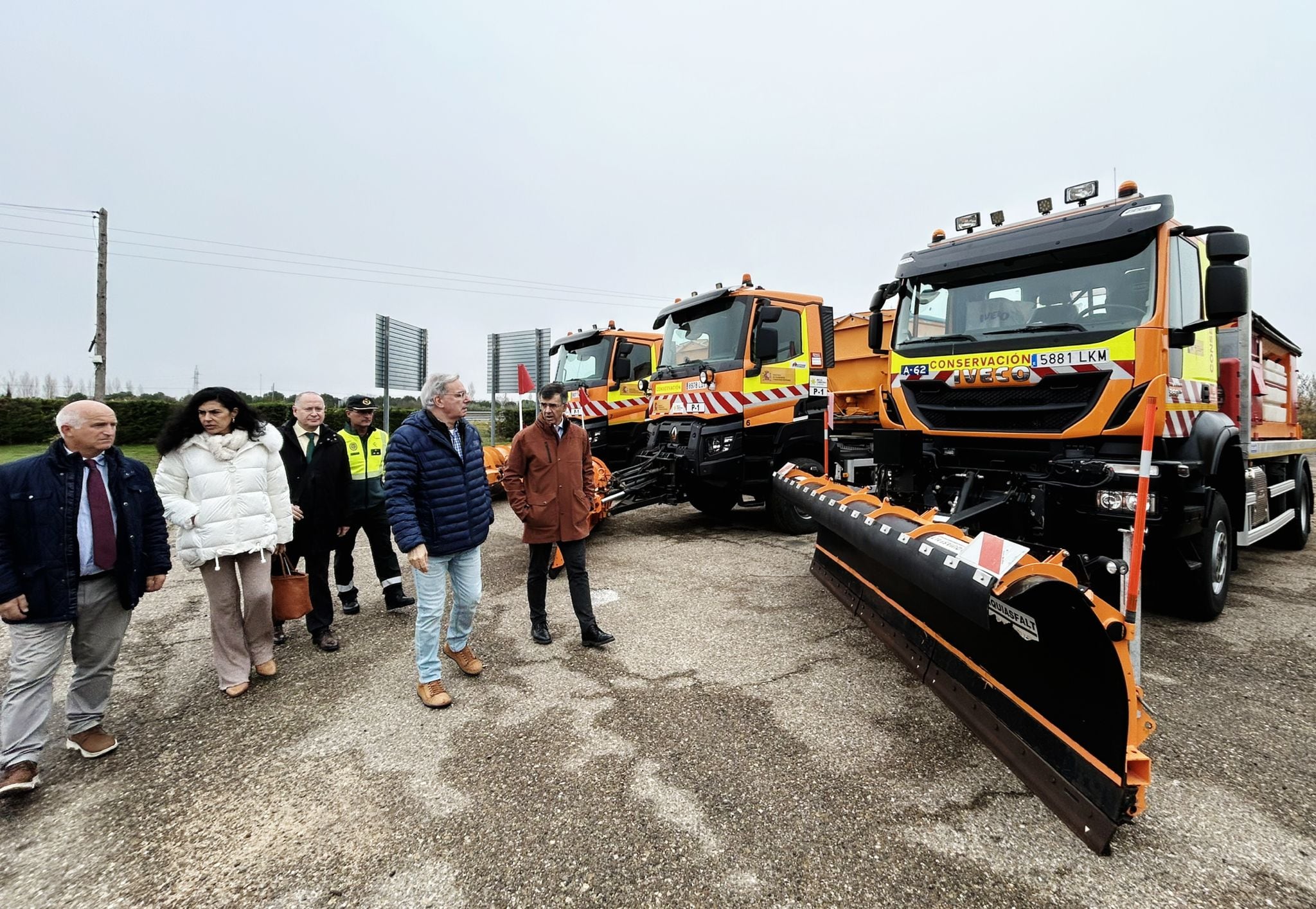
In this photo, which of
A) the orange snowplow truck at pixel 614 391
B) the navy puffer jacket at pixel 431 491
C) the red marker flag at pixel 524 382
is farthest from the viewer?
the red marker flag at pixel 524 382

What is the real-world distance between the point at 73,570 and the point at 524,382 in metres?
10.9

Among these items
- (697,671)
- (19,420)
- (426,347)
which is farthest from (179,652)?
(19,420)

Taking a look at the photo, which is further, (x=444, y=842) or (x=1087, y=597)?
(x=444, y=842)

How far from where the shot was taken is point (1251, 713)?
3033mm

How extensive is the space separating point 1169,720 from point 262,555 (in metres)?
4.86

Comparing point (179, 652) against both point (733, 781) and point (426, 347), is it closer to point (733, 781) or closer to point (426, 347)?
point (733, 781)

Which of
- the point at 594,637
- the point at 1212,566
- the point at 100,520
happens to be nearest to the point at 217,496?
the point at 100,520

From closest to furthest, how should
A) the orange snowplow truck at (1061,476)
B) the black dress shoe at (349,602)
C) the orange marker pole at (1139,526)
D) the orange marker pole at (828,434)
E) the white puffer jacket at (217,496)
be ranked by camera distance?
the orange snowplow truck at (1061,476), the orange marker pole at (1139,526), the white puffer jacket at (217,496), the black dress shoe at (349,602), the orange marker pole at (828,434)

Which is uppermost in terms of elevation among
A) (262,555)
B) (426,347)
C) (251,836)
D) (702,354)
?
(426,347)

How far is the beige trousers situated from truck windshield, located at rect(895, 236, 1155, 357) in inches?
190

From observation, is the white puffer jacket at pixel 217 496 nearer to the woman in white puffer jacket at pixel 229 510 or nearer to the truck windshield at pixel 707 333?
the woman in white puffer jacket at pixel 229 510

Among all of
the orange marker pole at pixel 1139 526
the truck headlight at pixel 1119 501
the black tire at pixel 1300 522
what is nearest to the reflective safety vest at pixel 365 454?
the orange marker pole at pixel 1139 526

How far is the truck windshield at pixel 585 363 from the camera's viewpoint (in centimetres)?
1010

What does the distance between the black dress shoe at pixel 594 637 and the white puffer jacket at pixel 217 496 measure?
1936 millimetres
